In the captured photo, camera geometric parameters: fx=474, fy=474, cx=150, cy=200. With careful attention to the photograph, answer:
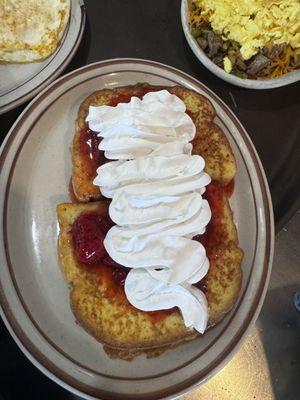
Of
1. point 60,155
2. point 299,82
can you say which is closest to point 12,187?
point 60,155

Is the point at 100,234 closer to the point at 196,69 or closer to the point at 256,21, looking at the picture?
the point at 196,69

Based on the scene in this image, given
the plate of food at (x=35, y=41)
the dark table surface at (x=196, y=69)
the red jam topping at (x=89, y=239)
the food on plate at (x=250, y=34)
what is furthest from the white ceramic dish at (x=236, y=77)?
the red jam topping at (x=89, y=239)

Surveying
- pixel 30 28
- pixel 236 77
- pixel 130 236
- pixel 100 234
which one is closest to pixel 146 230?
pixel 130 236

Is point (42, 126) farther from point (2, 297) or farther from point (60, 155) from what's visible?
point (2, 297)

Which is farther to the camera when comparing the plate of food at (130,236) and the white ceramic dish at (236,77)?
the white ceramic dish at (236,77)

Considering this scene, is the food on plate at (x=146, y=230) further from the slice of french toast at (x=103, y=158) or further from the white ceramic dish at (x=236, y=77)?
the white ceramic dish at (x=236, y=77)

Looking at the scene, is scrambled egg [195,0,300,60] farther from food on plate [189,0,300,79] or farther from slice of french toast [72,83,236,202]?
slice of french toast [72,83,236,202]
